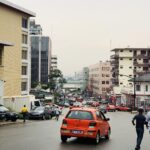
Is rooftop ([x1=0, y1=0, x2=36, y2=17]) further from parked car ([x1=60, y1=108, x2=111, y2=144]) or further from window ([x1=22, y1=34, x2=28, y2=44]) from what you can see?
parked car ([x1=60, y1=108, x2=111, y2=144])

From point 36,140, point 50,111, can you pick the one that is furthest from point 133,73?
point 36,140

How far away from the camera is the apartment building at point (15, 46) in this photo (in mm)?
68119

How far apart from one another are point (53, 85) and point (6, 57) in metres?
67.7

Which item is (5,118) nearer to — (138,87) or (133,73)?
(138,87)

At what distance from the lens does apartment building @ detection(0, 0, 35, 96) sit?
223ft

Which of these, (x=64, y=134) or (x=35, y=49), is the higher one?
(x=35, y=49)

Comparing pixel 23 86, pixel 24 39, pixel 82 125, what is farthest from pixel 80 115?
pixel 24 39

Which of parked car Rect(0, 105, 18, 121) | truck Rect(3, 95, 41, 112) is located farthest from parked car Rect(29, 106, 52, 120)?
parked car Rect(0, 105, 18, 121)

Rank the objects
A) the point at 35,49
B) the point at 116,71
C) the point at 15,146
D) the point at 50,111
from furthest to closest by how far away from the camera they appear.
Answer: the point at 35,49 < the point at 116,71 < the point at 50,111 < the point at 15,146

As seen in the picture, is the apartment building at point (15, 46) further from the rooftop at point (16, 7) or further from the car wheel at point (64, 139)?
the car wheel at point (64, 139)

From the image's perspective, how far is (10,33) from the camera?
7150 centimetres

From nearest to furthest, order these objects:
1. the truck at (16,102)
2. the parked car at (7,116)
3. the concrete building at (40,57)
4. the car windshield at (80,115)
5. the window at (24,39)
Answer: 1. the car windshield at (80,115)
2. the parked car at (7,116)
3. the truck at (16,102)
4. the window at (24,39)
5. the concrete building at (40,57)

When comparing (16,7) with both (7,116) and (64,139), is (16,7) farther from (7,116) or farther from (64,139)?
(64,139)

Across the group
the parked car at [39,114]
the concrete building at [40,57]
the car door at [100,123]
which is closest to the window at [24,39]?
the parked car at [39,114]
